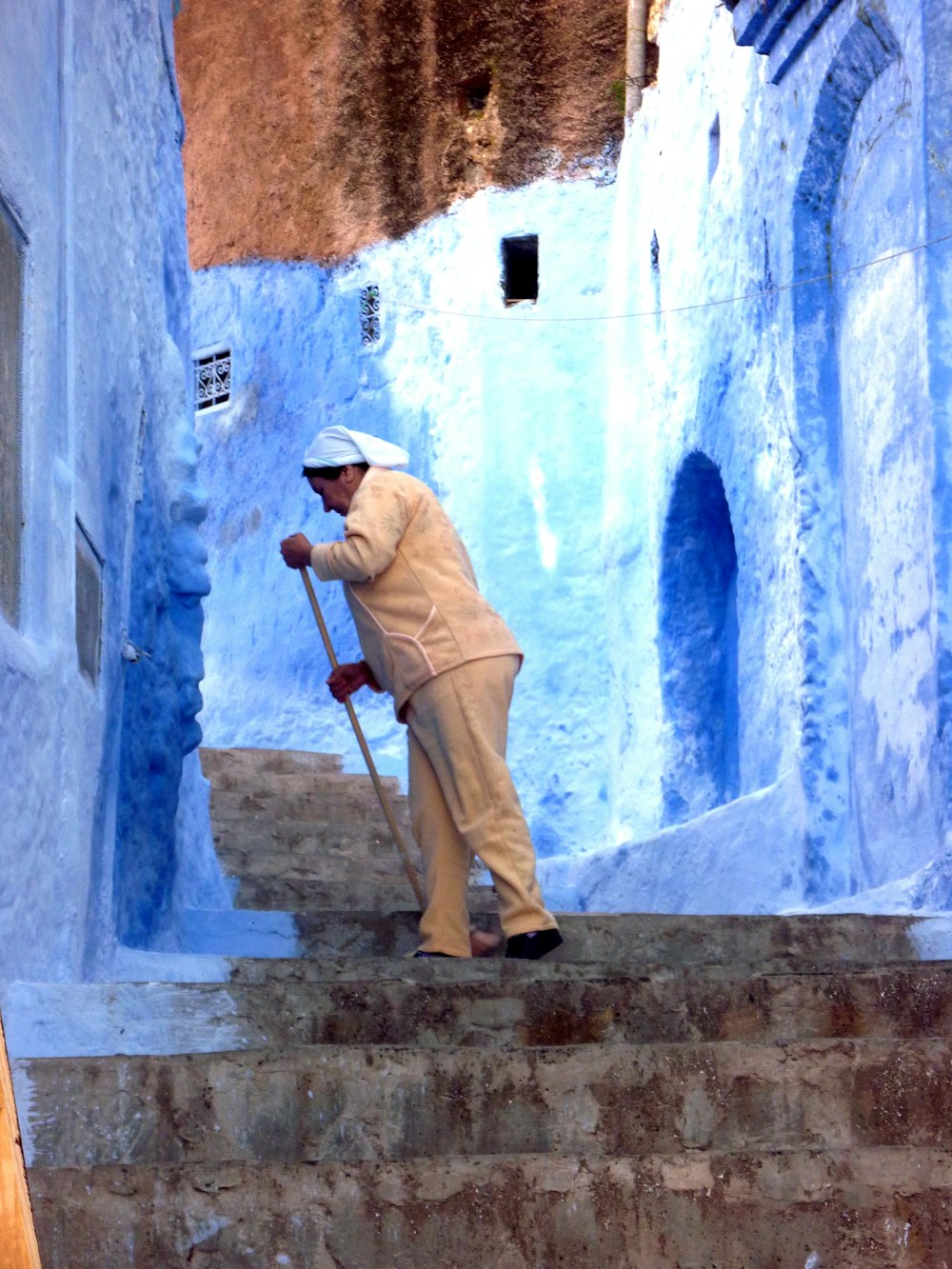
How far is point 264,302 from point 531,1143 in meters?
10.5

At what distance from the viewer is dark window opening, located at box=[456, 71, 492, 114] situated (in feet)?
39.9

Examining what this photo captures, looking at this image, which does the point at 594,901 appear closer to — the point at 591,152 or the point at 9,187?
the point at 591,152

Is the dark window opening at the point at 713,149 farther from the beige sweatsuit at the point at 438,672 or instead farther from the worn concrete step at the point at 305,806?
the beige sweatsuit at the point at 438,672

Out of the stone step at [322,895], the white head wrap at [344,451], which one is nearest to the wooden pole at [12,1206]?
the white head wrap at [344,451]

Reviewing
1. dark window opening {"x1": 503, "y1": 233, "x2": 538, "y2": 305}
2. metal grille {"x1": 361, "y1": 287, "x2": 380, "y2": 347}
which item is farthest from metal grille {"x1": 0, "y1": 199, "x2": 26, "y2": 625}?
metal grille {"x1": 361, "y1": 287, "x2": 380, "y2": 347}

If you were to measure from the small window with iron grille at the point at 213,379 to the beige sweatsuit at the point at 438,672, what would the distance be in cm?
845

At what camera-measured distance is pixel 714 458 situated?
8.58 m

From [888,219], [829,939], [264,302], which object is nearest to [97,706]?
[829,939]

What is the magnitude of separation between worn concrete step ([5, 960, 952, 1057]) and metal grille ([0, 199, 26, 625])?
2.37 ft

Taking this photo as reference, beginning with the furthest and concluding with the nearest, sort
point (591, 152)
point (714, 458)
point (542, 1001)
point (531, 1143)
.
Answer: point (591, 152) → point (714, 458) → point (542, 1001) → point (531, 1143)

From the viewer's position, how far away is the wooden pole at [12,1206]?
1.20 metres

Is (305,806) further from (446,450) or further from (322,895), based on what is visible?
(446,450)

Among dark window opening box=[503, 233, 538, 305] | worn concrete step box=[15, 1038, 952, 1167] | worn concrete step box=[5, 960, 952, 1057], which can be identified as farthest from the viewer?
dark window opening box=[503, 233, 538, 305]

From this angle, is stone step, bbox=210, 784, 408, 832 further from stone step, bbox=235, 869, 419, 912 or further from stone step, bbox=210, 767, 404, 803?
stone step, bbox=235, 869, 419, 912
